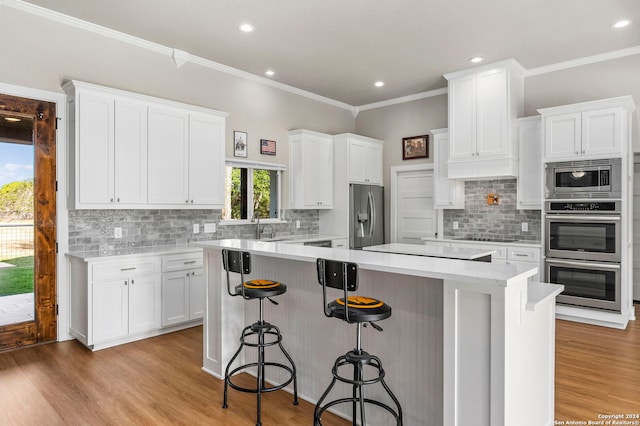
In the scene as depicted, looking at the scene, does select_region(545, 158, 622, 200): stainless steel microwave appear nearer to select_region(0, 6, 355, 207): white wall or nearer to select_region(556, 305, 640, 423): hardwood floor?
select_region(556, 305, 640, 423): hardwood floor

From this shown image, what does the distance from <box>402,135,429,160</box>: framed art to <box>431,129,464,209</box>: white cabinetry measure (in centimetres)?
46

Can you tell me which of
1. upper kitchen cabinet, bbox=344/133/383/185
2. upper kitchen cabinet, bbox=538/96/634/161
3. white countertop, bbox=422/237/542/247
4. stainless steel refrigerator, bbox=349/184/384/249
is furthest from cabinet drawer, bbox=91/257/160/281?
upper kitchen cabinet, bbox=538/96/634/161

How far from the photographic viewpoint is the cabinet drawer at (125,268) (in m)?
3.79

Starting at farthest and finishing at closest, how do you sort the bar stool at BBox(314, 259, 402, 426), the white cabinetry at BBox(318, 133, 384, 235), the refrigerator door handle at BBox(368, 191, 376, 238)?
the refrigerator door handle at BBox(368, 191, 376, 238), the white cabinetry at BBox(318, 133, 384, 235), the bar stool at BBox(314, 259, 402, 426)

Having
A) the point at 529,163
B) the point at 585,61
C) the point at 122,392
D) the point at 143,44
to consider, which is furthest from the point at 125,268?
the point at 585,61

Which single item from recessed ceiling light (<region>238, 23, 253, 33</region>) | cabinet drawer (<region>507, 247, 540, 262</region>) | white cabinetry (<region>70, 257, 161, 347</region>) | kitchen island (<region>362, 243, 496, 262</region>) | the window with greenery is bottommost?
white cabinetry (<region>70, 257, 161, 347</region>)

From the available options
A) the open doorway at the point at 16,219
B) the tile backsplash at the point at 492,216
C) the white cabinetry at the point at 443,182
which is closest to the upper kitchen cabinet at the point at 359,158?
the white cabinetry at the point at 443,182

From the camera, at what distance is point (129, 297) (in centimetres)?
399

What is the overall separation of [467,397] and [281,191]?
4632mm

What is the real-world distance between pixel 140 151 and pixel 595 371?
15.3 feet

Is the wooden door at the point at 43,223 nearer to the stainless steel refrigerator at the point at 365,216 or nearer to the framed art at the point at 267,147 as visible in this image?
the framed art at the point at 267,147

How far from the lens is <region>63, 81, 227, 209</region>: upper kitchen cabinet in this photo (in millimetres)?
3889

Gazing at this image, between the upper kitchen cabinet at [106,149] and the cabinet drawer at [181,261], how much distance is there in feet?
2.21

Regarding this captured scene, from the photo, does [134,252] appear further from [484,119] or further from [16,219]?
[484,119]
